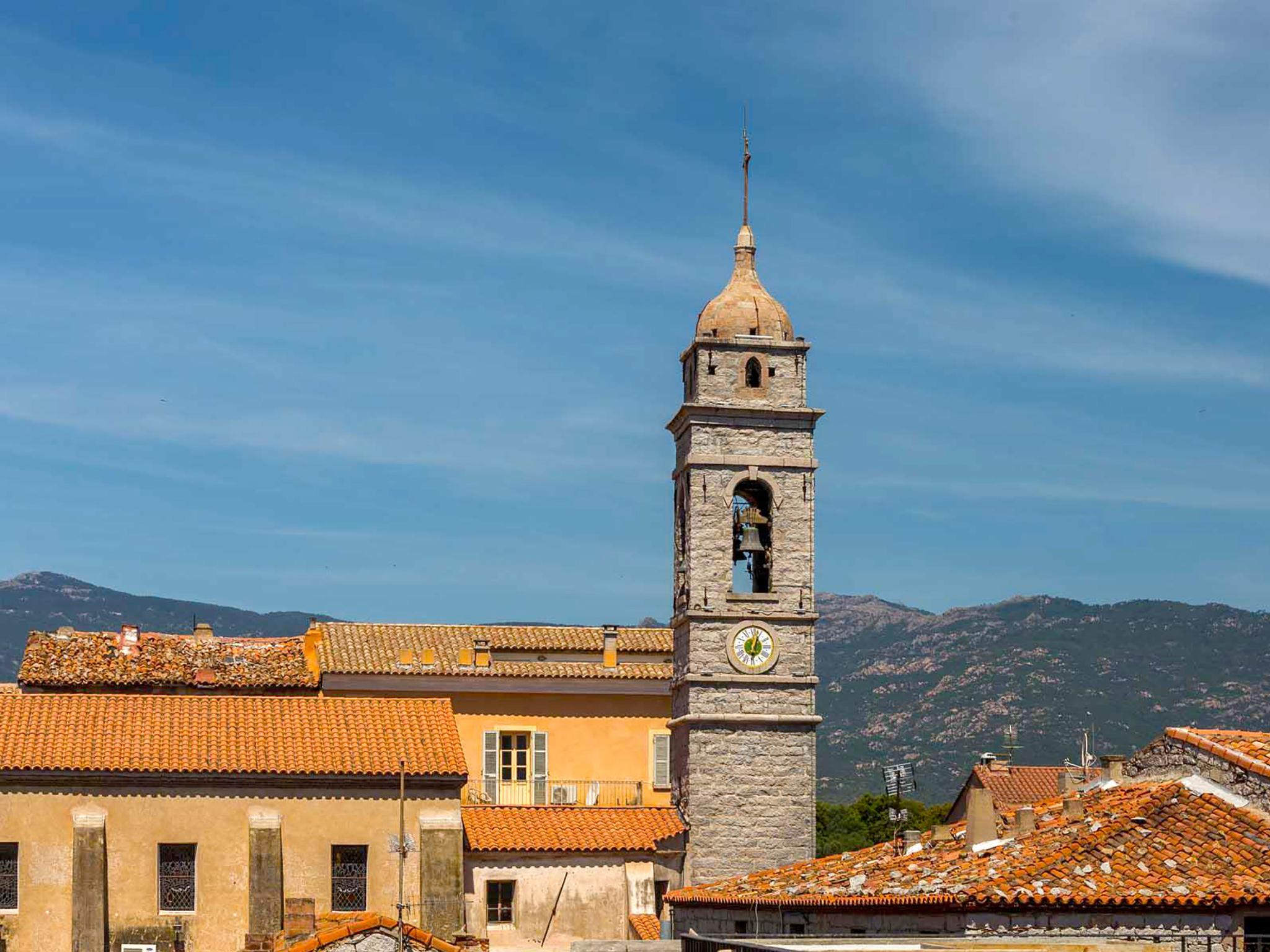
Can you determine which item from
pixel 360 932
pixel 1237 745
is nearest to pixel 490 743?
pixel 360 932

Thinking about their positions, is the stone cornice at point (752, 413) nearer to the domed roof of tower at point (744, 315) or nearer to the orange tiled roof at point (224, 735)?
the domed roof of tower at point (744, 315)

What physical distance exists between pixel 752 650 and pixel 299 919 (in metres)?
14.1

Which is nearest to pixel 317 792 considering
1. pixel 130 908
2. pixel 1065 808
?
pixel 130 908

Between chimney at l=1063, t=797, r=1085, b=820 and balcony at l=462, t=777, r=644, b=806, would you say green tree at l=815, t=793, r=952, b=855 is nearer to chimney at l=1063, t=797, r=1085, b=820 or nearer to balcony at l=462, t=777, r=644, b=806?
balcony at l=462, t=777, r=644, b=806

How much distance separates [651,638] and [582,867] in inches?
541

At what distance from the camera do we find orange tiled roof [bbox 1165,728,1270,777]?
33.2 m

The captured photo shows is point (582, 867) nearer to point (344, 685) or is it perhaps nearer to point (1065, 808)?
point (344, 685)

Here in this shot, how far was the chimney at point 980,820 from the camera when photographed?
35750 millimetres

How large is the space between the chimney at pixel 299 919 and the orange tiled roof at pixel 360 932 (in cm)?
47

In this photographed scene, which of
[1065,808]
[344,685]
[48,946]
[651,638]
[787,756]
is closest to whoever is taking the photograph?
[1065,808]

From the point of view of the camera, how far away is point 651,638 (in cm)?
6284

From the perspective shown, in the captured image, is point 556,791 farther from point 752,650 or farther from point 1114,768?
point 1114,768

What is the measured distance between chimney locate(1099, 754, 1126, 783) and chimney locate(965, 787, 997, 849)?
10.4 ft

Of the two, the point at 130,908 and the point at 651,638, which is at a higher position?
the point at 651,638
